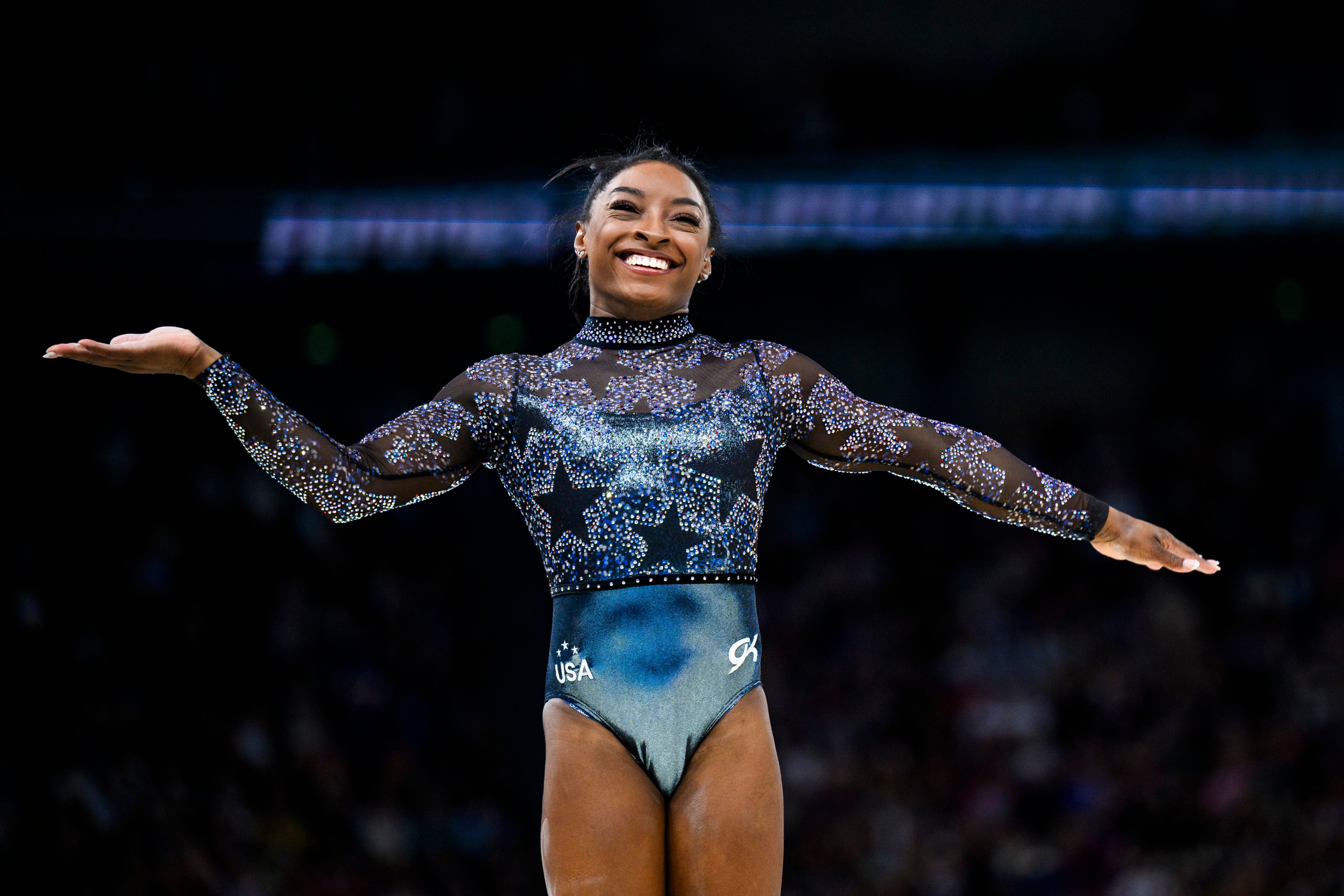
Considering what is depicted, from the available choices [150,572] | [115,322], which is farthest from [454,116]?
[150,572]

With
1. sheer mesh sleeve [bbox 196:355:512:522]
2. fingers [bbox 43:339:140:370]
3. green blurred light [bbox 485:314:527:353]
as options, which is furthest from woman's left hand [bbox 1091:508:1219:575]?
green blurred light [bbox 485:314:527:353]

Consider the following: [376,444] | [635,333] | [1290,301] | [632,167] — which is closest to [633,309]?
[635,333]

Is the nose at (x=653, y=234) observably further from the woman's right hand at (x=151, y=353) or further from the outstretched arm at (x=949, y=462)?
the woman's right hand at (x=151, y=353)

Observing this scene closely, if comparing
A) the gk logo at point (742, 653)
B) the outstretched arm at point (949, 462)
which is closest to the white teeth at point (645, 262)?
the outstretched arm at point (949, 462)

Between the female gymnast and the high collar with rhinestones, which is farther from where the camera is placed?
the high collar with rhinestones

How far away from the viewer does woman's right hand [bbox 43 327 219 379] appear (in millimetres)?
2352

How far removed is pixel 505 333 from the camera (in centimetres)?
714

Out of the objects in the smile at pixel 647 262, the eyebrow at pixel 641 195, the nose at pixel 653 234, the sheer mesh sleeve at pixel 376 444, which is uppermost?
the eyebrow at pixel 641 195

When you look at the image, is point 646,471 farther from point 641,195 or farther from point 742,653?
point 641,195

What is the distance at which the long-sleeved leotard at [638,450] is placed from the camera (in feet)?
8.48

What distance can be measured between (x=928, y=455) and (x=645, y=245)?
2.37 ft

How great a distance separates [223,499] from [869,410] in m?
5.12

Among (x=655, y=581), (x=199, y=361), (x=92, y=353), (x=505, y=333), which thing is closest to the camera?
(x=92, y=353)

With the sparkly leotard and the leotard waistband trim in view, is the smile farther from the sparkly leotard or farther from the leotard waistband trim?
the leotard waistband trim
